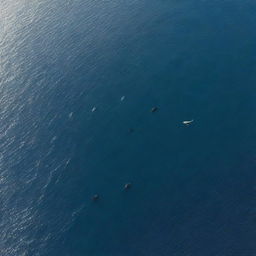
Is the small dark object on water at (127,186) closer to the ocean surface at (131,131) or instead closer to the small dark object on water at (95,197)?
the ocean surface at (131,131)

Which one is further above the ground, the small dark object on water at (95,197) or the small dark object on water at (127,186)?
the small dark object on water at (95,197)

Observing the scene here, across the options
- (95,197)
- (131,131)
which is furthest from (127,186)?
(131,131)

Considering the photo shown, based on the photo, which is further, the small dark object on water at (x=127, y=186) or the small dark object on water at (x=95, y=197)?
the small dark object on water at (x=127, y=186)

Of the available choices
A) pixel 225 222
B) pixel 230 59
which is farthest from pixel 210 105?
pixel 225 222

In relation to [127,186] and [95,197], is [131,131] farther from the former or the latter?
[95,197]

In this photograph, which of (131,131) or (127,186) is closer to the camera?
(127,186)

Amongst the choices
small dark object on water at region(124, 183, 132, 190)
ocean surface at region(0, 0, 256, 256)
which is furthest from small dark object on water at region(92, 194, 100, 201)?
small dark object on water at region(124, 183, 132, 190)

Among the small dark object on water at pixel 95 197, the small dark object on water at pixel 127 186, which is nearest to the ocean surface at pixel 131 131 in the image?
the small dark object on water at pixel 127 186

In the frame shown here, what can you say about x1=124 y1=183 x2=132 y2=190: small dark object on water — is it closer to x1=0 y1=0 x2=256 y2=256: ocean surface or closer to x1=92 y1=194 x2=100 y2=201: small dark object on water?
x1=0 y1=0 x2=256 y2=256: ocean surface
